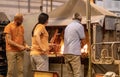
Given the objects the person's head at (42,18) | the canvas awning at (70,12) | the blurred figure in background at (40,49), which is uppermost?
the canvas awning at (70,12)

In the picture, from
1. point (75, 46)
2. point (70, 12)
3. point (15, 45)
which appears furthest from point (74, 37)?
point (70, 12)

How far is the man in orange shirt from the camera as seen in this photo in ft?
25.6

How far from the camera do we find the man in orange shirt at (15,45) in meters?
7.82

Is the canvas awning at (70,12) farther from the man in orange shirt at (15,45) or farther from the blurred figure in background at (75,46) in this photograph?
the man in orange shirt at (15,45)

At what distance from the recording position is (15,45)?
7738 millimetres

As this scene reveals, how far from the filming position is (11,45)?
7840mm

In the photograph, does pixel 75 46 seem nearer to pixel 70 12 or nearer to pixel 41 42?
pixel 41 42

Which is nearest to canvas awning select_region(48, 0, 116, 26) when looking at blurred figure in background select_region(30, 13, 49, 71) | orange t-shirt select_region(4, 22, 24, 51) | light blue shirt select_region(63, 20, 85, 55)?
light blue shirt select_region(63, 20, 85, 55)

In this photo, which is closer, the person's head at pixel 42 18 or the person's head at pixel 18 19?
the person's head at pixel 42 18

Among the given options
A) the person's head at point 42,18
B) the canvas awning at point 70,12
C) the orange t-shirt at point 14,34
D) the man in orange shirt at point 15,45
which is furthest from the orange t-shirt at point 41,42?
the canvas awning at point 70,12

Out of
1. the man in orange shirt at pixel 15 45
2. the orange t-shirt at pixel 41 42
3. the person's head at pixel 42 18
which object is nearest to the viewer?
the orange t-shirt at pixel 41 42

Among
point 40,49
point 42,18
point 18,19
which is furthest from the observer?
point 18,19

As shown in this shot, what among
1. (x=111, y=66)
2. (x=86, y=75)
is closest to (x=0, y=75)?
(x=86, y=75)

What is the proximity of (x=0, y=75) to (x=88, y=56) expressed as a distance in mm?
2388
